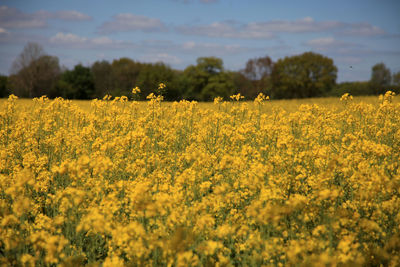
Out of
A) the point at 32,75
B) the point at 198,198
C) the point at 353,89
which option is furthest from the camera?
the point at 32,75

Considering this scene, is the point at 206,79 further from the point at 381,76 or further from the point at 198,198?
the point at 198,198

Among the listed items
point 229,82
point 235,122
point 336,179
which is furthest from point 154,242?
point 229,82

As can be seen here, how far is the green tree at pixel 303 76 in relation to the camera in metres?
65.8

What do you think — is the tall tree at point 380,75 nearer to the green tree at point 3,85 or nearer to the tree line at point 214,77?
the tree line at point 214,77

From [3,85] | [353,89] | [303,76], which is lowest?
[353,89]

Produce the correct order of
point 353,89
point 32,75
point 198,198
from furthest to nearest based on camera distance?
point 32,75 < point 353,89 < point 198,198

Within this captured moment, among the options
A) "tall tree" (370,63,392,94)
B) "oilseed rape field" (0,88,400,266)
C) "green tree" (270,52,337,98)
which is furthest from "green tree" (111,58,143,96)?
"oilseed rape field" (0,88,400,266)

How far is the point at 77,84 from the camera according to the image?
6500cm

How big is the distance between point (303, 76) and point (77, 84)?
46.5 metres

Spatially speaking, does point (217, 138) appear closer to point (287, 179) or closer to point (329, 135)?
point (329, 135)

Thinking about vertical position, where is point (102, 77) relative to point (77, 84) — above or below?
above

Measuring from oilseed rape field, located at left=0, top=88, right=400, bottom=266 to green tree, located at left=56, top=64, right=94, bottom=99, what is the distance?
5604 cm

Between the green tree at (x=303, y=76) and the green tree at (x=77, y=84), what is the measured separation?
37655 millimetres

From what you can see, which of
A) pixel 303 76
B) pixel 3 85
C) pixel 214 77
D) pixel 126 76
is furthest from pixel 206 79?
pixel 3 85
